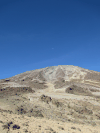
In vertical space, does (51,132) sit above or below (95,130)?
above

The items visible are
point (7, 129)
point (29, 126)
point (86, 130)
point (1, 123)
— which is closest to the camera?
point (7, 129)

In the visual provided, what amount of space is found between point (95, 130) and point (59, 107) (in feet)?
23.8

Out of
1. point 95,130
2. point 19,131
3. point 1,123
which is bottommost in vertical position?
point 95,130

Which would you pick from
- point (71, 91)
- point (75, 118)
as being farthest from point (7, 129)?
point (71, 91)

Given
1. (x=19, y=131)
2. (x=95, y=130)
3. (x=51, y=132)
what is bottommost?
(x=95, y=130)

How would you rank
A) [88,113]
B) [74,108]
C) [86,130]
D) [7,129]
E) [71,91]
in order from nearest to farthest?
1. [7,129]
2. [86,130]
3. [88,113]
4. [74,108]
5. [71,91]

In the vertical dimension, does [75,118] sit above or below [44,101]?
below

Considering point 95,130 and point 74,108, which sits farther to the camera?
point 74,108

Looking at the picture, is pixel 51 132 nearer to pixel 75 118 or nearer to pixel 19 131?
pixel 19 131

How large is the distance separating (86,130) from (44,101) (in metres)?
10.3

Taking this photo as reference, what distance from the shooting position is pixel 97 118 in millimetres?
13930

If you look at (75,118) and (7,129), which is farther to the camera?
(75,118)

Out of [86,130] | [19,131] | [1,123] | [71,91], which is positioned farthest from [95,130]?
[71,91]

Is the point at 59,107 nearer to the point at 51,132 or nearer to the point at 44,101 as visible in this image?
the point at 44,101
